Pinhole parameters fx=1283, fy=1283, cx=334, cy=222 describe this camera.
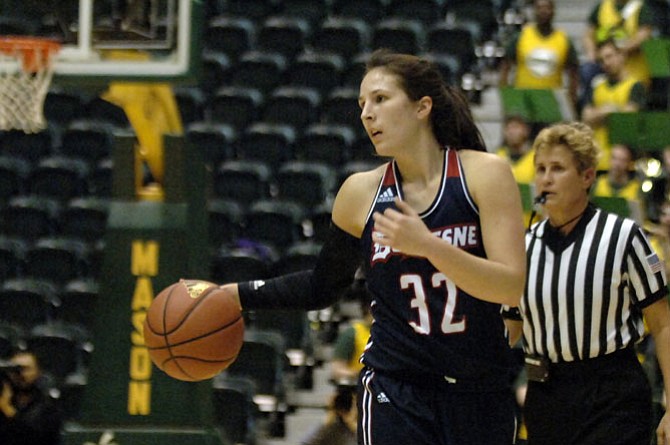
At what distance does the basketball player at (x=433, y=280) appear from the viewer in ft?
11.7

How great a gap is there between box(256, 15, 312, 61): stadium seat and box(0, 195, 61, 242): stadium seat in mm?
3009

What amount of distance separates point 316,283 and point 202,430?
94.9 inches

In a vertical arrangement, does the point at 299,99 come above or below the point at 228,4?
below

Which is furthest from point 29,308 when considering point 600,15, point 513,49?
point 600,15

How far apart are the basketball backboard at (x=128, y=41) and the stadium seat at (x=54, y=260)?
9.31 feet

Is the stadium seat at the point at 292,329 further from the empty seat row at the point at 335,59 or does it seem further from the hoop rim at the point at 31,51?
the empty seat row at the point at 335,59

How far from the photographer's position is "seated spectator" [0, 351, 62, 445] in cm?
733

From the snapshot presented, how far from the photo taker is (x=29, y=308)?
9.41 meters

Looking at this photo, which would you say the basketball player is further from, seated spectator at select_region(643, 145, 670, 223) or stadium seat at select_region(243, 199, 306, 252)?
stadium seat at select_region(243, 199, 306, 252)

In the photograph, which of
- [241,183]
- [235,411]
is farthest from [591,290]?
[241,183]

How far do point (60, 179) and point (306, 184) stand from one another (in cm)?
222

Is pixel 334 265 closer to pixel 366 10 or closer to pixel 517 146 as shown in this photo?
pixel 517 146

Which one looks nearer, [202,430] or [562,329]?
[562,329]

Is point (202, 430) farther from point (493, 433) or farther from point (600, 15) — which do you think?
point (600, 15)
